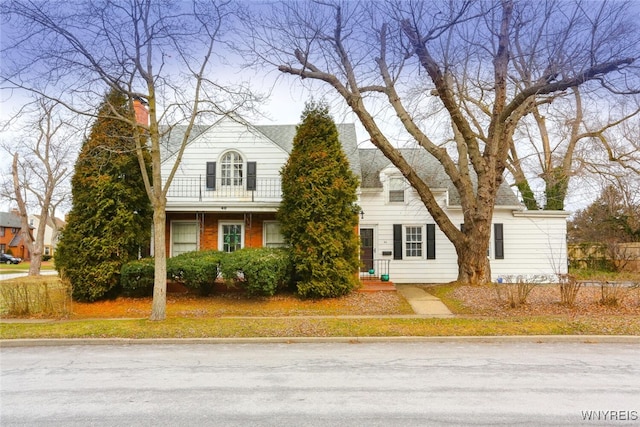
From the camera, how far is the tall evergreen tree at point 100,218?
1289cm

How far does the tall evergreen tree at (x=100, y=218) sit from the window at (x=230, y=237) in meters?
3.74

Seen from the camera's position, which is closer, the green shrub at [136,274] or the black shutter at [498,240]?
the green shrub at [136,274]

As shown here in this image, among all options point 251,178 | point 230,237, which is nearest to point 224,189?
point 251,178

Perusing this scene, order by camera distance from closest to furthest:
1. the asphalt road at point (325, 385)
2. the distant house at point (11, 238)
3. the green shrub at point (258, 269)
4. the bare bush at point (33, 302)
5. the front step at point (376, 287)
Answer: the asphalt road at point (325, 385) → the bare bush at point (33, 302) → the green shrub at point (258, 269) → the front step at point (376, 287) → the distant house at point (11, 238)

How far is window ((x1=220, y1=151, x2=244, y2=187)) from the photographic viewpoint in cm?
1680

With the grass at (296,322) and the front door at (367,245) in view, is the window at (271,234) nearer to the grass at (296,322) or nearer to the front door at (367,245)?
the front door at (367,245)

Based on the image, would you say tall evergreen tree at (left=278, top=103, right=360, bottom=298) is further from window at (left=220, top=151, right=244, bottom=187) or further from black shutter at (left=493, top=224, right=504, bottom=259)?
black shutter at (left=493, top=224, right=504, bottom=259)

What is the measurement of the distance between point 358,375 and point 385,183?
1262cm

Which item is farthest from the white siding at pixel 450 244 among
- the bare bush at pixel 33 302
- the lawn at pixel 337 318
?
the bare bush at pixel 33 302

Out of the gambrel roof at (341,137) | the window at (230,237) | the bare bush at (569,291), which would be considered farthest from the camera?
the gambrel roof at (341,137)

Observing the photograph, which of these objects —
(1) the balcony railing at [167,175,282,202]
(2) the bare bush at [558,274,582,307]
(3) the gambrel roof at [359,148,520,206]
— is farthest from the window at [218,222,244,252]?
(2) the bare bush at [558,274,582,307]

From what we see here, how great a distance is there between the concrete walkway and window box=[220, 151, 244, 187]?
7306mm

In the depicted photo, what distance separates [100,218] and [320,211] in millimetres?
6455

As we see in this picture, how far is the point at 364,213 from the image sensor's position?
1797cm
